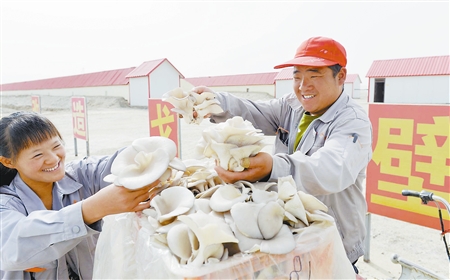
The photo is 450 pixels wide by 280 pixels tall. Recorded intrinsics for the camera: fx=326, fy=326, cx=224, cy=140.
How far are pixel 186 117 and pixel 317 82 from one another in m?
0.77

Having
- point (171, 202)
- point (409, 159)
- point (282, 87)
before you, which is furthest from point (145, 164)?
point (282, 87)

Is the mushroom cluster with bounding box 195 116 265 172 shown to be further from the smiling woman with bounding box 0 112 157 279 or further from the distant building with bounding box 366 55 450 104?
the distant building with bounding box 366 55 450 104

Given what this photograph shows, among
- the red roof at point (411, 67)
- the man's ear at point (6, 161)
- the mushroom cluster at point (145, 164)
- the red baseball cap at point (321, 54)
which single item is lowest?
the man's ear at point (6, 161)

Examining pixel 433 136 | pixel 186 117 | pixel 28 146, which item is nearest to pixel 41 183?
pixel 28 146

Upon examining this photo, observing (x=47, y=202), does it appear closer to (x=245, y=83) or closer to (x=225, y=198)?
(x=225, y=198)

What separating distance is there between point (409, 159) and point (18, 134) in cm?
300

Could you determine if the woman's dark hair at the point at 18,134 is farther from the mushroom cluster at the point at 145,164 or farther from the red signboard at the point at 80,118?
the red signboard at the point at 80,118

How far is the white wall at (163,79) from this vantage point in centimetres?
2259

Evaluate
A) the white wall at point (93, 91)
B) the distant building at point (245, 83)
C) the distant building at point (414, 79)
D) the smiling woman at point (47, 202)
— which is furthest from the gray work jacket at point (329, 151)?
the distant building at point (245, 83)

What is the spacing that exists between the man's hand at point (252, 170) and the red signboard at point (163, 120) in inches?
148

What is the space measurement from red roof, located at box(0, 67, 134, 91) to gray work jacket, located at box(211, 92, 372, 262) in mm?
25282

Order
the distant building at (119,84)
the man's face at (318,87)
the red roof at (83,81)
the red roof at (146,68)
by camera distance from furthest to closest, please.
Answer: the red roof at (83,81)
the distant building at (119,84)
the red roof at (146,68)
the man's face at (318,87)

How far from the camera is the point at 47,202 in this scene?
161 cm

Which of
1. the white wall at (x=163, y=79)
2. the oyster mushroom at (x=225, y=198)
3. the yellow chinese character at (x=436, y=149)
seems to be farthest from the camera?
the white wall at (x=163, y=79)
